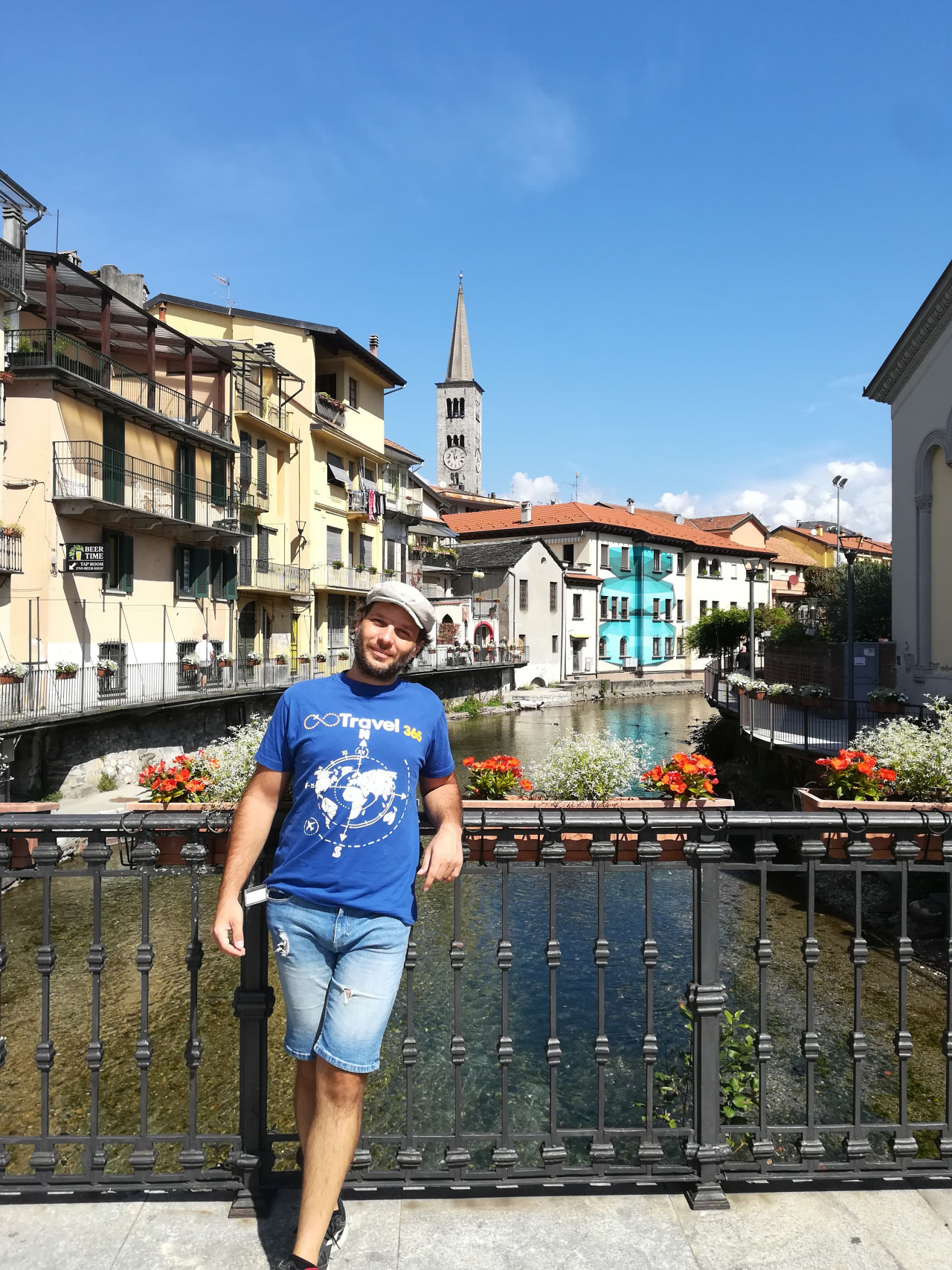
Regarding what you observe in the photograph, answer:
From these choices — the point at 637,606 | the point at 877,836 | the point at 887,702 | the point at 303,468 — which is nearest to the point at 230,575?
the point at 303,468

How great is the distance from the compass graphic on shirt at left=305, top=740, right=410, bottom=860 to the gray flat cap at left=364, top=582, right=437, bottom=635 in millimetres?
510

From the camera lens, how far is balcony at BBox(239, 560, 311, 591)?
33.2m

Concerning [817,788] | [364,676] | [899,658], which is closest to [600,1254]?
[364,676]

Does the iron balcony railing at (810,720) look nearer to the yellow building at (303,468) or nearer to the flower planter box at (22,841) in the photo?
the flower planter box at (22,841)

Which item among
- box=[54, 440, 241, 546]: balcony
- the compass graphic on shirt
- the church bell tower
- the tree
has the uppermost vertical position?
the church bell tower

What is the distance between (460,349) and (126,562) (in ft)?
272

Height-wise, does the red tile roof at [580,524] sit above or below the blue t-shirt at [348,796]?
above

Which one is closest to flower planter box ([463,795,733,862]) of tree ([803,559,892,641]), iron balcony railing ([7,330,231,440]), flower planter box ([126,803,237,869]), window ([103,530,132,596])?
flower planter box ([126,803,237,869])

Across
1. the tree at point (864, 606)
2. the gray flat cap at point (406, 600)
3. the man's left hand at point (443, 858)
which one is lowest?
the man's left hand at point (443, 858)

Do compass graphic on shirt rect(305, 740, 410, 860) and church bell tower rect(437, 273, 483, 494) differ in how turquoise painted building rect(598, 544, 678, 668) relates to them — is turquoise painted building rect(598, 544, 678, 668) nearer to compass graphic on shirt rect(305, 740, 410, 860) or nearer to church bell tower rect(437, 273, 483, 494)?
church bell tower rect(437, 273, 483, 494)

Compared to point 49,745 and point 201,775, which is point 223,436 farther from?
point 201,775

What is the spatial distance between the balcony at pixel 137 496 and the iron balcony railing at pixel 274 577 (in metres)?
2.01

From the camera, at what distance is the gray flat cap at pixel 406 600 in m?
3.16

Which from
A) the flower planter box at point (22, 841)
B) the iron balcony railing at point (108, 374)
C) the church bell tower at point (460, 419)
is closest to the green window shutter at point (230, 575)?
the iron balcony railing at point (108, 374)
